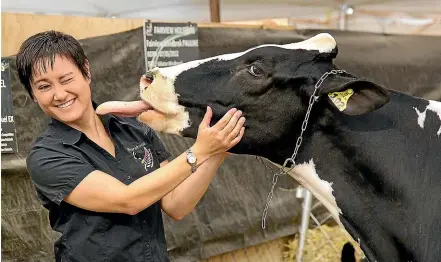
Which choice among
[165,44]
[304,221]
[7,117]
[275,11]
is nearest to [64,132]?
[7,117]

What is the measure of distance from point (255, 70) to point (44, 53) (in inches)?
28.6

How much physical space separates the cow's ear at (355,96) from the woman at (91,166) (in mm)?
→ 322

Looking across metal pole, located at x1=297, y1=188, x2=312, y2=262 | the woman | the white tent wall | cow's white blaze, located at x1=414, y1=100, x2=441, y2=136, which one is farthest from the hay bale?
cow's white blaze, located at x1=414, y1=100, x2=441, y2=136

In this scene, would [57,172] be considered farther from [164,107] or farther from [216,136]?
[216,136]

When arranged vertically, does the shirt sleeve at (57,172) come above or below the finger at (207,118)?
below

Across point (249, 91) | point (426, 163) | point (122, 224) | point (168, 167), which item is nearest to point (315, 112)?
point (249, 91)

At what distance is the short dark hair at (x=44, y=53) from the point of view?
6.73ft

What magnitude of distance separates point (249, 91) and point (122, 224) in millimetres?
654

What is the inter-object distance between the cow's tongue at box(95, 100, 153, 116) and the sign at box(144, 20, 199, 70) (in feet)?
5.00

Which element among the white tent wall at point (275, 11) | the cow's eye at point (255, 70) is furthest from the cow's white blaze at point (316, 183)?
the white tent wall at point (275, 11)

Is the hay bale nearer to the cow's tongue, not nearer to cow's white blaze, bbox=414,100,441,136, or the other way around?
cow's white blaze, bbox=414,100,441,136

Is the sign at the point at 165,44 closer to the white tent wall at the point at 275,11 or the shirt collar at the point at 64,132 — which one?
the shirt collar at the point at 64,132

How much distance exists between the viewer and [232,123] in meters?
1.97

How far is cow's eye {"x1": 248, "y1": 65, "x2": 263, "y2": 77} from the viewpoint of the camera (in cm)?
206
